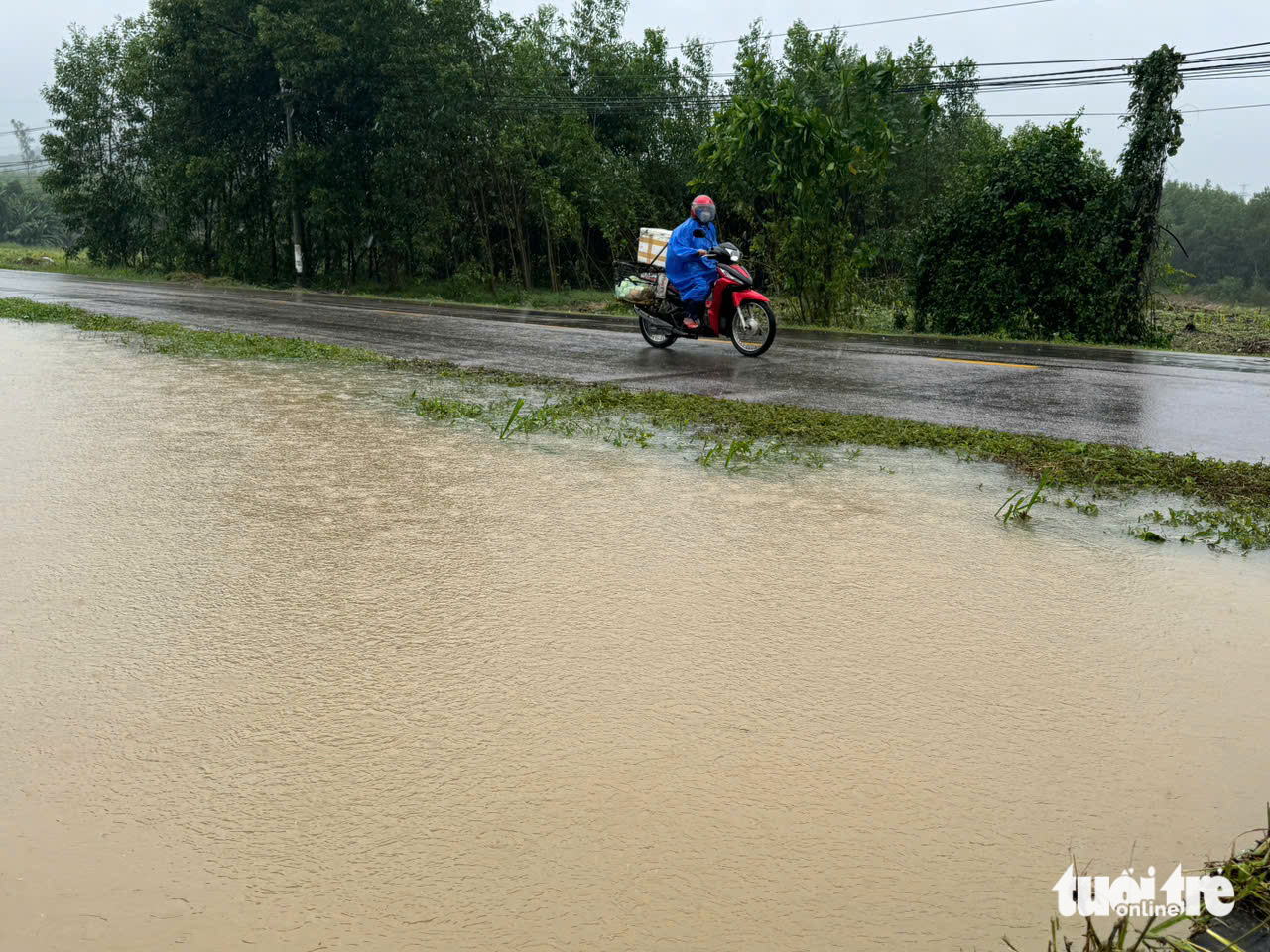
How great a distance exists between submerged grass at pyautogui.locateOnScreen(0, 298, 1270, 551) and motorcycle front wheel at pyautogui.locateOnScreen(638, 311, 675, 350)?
3440mm

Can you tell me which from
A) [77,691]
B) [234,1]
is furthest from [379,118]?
[77,691]

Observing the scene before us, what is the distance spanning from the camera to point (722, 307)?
1345 centimetres

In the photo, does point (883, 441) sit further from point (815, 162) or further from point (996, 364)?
point (815, 162)

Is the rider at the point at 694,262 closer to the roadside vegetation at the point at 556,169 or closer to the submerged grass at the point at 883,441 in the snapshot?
the submerged grass at the point at 883,441

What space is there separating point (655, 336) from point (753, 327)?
1614 mm

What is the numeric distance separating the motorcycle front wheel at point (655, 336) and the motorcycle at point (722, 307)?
1cm

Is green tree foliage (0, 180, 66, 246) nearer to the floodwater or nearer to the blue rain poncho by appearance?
the blue rain poncho

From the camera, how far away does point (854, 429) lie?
8.19m

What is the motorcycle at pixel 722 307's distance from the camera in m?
13.2

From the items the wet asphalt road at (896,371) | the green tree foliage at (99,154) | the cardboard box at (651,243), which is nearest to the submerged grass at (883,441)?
the wet asphalt road at (896,371)

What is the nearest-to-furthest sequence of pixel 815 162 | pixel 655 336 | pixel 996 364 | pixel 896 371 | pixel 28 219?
pixel 896 371
pixel 996 364
pixel 655 336
pixel 815 162
pixel 28 219

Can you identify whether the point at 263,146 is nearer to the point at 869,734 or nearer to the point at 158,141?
the point at 158,141

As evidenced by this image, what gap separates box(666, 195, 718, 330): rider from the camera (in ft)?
43.9

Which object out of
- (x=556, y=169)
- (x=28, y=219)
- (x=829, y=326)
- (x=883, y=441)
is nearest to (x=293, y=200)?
(x=556, y=169)
